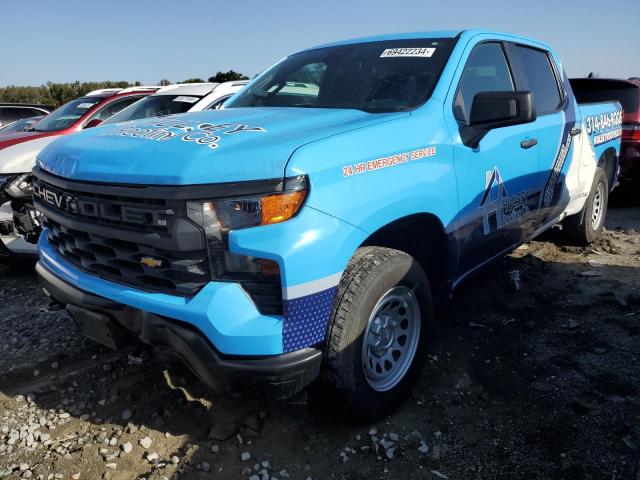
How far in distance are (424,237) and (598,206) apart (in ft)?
11.1

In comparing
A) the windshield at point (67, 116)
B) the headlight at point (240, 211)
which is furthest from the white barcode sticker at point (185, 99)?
the headlight at point (240, 211)

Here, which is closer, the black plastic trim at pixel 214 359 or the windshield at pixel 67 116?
the black plastic trim at pixel 214 359

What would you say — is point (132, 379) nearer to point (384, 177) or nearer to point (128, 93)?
point (384, 177)

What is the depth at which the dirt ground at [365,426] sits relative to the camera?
2322mm

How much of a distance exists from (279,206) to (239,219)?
16 cm

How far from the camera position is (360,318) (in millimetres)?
2221

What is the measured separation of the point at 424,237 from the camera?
2812 mm

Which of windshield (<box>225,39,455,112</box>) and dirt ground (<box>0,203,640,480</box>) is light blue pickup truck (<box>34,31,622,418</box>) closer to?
windshield (<box>225,39,455,112</box>)

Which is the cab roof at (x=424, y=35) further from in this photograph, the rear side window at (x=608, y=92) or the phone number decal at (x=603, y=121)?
the rear side window at (x=608, y=92)

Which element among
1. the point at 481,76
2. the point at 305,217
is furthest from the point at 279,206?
the point at 481,76

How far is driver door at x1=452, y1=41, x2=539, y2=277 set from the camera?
2.85 meters

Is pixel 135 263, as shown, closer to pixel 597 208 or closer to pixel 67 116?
pixel 597 208

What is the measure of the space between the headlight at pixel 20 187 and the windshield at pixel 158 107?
2074 millimetres

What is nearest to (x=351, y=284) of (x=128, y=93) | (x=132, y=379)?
(x=132, y=379)
